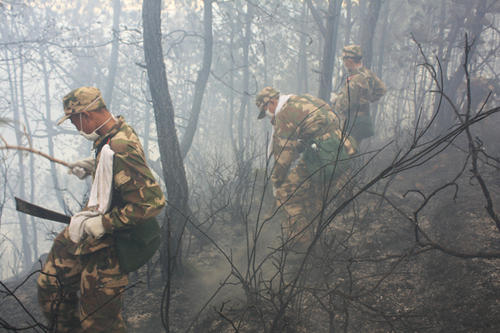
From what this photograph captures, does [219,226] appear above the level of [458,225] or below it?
below

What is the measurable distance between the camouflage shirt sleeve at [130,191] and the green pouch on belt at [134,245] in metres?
0.11

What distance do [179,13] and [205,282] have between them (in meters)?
18.2

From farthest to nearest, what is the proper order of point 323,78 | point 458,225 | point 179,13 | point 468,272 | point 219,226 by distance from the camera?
A: point 179,13 < point 323,78 < point 219,226 < point 458,225 < point 468,272

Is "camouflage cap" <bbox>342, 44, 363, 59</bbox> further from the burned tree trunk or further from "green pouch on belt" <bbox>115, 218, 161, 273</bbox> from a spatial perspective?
"green pouch on belt" <bbox>115, 218, 161, 273</bbox>

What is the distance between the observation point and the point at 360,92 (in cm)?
475

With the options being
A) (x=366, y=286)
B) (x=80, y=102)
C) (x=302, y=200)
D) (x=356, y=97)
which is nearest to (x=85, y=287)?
(x=80, y=102)

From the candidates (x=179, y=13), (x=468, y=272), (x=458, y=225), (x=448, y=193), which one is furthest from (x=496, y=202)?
(x=179, y=13)

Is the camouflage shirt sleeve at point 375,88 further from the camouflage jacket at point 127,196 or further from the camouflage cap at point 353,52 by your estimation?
the camouflage jacket at point 127,196

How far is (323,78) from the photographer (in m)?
5.87

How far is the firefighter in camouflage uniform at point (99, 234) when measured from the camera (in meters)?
1.99

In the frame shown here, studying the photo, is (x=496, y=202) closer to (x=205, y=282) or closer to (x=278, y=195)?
(x=278, y=195)

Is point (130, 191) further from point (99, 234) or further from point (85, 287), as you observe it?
point (85, 287)

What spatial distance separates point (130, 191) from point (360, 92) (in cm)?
393

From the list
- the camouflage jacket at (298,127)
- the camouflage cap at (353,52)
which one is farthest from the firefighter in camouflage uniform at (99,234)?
the camouflage cap at (353,52)
